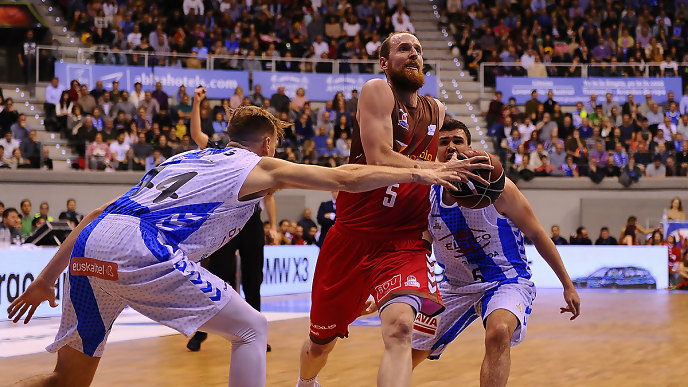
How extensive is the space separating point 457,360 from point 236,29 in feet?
53.5

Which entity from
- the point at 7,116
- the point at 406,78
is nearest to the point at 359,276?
the point at 406,78

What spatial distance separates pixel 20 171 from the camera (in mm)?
17156

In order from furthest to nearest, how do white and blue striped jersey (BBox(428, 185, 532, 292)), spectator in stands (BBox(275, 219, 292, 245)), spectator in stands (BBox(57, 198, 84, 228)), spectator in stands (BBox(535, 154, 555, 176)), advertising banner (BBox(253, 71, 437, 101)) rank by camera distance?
advertising banner (BBox(253, 71, 437, 101)) < spectator in stands (BBox(535, 154, 555, 176)) < spectator in stands (BBox(275, 219, 292, 245)) < spectator in stands (BBox(57, 198, 84, 228)) < white and blue striped jersey (BBox(428, 185, 532, 292))

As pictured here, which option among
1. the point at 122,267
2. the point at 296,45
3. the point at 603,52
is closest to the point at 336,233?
the point at 122,267

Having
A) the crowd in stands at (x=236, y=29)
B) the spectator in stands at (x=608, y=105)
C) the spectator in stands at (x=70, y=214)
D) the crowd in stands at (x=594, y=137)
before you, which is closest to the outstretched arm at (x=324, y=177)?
the spectator in stands at (x=70, y=214)

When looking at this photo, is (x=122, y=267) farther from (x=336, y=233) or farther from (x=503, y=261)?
(x=503, y=261)

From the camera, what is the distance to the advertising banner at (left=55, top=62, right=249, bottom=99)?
19266 millimetres

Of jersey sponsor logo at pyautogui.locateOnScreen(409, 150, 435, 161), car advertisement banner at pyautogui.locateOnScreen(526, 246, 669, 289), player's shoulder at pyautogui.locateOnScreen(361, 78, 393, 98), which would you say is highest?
player's shoulder at pyautogui.locateOnScreen(361, 78, 393, 98)

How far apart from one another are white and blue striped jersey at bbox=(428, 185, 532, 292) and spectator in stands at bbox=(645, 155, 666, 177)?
54.8 ft

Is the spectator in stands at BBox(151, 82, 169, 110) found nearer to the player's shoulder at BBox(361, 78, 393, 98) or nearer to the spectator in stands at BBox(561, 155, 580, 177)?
the spectator in stands at BBox(561, 155, 580, 177)

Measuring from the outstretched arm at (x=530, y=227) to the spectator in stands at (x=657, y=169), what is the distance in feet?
55.2

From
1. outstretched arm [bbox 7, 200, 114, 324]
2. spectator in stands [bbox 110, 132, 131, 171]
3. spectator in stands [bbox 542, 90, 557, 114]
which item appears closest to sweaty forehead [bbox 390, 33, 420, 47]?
outstretched arm [bbox 7, 200, 114, 324]

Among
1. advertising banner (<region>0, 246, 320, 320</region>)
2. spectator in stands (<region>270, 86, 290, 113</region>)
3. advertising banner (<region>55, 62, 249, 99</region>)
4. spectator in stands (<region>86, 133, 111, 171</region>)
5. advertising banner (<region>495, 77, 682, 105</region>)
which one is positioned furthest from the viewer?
advertising banner (<region>495, 77, 682, 105</region>)

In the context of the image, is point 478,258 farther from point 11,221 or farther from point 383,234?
point 11,221
